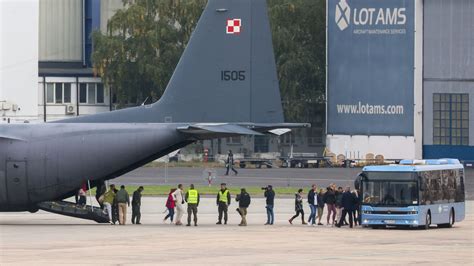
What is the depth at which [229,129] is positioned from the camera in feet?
137

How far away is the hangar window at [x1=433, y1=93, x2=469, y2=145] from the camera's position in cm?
8356

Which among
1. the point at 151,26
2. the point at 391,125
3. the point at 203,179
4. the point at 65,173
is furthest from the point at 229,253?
the point at 151,26

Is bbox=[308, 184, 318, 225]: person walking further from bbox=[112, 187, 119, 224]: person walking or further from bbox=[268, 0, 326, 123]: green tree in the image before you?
bbox=[268, 0, 326, 123]: green tree

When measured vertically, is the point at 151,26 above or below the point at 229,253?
above

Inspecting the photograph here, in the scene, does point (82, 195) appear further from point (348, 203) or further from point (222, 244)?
point (222, 244)

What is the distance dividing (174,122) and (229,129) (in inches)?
95.8

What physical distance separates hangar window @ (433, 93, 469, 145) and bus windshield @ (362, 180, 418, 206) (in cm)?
4041

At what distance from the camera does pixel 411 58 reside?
8375 centimetres

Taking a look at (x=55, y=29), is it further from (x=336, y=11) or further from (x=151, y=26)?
(x=336, y=11)

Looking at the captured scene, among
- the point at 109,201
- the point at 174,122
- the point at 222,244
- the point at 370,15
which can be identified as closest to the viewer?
the point at 222,244

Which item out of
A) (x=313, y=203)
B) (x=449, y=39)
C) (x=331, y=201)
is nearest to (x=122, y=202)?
(x=313, y=203)

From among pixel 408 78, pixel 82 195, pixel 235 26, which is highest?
pixel 235 26

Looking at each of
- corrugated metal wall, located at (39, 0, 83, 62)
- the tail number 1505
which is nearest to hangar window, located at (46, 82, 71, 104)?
corrugated metal wall, located at (39, 0, 83, 62)

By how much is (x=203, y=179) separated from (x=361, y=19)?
1961 centimetres
